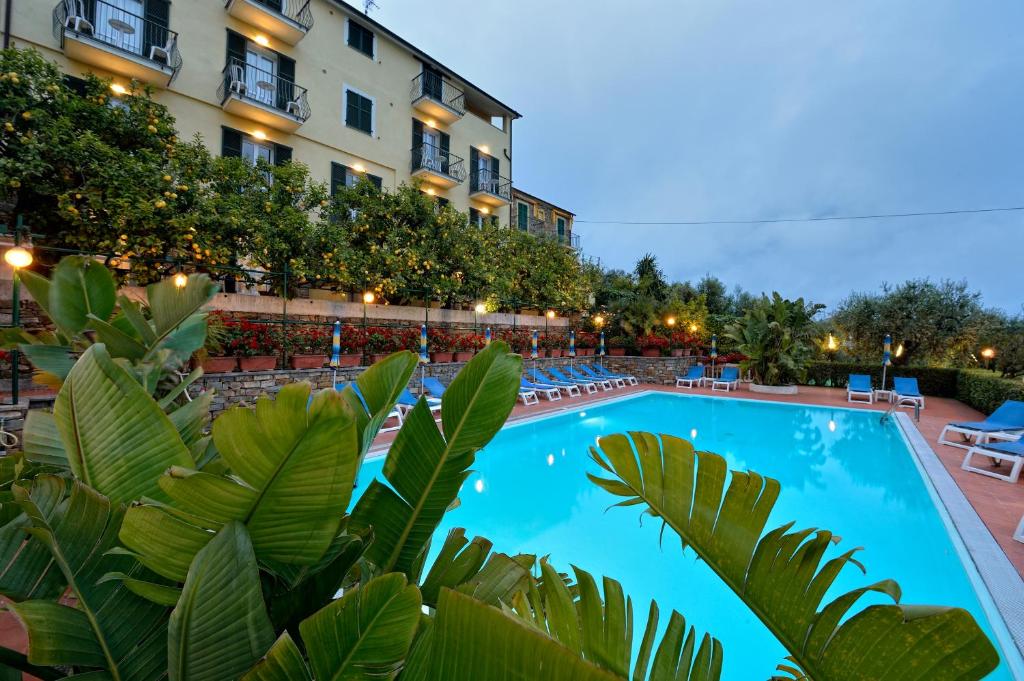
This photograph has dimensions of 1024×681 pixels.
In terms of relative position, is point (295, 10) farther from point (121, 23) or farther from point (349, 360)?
point (349, 360)

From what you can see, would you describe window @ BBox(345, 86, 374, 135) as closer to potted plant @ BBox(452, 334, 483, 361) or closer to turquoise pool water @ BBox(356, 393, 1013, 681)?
potted plant @ BBox(452, 334, 483, 361)

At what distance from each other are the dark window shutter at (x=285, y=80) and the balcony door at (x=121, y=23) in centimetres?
349

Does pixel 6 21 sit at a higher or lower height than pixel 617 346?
higher

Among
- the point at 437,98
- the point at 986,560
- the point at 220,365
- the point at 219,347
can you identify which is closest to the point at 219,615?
the point at 986,560

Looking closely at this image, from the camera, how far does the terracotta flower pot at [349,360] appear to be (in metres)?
10.7

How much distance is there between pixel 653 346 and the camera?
759 inches

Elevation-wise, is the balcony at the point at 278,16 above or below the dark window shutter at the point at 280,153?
above

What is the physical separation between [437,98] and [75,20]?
11170mm

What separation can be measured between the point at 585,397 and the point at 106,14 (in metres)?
16.4

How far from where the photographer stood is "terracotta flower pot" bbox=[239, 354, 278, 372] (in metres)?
8.88

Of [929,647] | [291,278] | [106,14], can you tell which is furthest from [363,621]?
[106,14]

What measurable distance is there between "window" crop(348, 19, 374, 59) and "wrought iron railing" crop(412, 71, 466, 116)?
6.38 ft

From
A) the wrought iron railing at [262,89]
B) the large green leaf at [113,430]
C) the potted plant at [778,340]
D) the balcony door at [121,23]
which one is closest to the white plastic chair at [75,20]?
the balcony door at [121,23]

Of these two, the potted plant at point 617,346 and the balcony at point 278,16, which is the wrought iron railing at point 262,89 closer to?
the balcony at point 278,16
